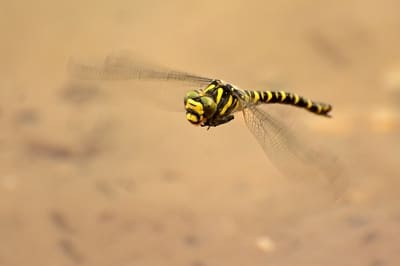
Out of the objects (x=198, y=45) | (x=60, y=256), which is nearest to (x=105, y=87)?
(x=198, y=45)

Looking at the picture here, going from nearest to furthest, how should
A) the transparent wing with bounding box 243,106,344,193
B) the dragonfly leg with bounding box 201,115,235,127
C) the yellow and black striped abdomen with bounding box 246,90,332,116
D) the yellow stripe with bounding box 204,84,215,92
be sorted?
the transparent wing with bounding box 243,106,344,193
the dragonfly leg with bounding box 201,115,235,127
the yellow stripe with bounding box 204,84,215,92
the yellow and black striped abdomen with bounding box 246,90,332,116

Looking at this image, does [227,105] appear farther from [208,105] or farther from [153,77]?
[153,77]

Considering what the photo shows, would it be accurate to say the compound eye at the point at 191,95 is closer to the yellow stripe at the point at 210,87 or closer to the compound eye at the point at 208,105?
the compound eye at the point at 208,105

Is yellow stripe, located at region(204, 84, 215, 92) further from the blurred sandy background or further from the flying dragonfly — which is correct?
the blurred sandy background

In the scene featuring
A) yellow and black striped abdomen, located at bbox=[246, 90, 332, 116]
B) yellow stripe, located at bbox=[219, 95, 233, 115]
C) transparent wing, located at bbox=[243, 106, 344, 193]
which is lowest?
transparent wing, located at bbox=[243, 106, 344, 193]

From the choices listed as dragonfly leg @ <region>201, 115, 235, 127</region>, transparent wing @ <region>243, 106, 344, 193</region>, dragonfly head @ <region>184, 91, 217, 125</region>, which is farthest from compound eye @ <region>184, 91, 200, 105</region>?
transparent wing @ <region>243, 106, 344, 193</region>

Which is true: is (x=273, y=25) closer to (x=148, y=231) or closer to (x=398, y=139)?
(x=398, y=139)
